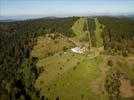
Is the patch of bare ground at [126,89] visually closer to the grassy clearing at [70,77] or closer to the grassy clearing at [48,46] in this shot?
the grassy clearing at [70,77]

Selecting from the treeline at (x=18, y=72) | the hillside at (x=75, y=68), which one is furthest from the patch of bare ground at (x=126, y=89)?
the treeline at (x=18, y=72)

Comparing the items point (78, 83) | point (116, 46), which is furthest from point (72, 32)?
point (78, 83)

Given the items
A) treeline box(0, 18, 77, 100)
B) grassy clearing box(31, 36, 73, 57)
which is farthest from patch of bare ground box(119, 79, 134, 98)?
grassy clearing box(31, 36, 73, 57)

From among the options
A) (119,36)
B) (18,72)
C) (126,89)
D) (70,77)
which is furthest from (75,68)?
(119,36)

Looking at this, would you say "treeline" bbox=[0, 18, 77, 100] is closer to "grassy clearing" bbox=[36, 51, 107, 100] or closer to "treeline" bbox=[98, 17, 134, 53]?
"grassy clearing" bbox=[36, 51, 107, 100]

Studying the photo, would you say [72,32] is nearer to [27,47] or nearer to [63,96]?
[27,47]

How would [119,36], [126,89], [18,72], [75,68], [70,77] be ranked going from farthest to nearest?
[119,36] → [18,72] → [75,68] → [70,77] → [126,89]

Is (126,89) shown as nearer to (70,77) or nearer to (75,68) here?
(70,77)

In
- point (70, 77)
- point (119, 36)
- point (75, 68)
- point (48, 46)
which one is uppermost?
point (119, 36)
